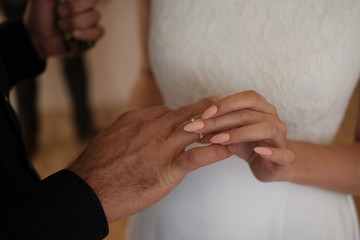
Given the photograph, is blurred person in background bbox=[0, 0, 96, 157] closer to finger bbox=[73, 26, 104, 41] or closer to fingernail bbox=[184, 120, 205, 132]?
finger bbox=[73, 26, 104, 41]

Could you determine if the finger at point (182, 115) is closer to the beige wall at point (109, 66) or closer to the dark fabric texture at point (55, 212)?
the dark fabric texture at point (55, 212)

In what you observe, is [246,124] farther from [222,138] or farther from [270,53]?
[270,53]

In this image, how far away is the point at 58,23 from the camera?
3.77ft

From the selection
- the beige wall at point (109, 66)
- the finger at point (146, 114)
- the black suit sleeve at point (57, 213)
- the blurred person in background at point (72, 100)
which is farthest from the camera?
the beige wall at point (109, 66)

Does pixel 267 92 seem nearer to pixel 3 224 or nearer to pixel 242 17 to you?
pixel 242 17

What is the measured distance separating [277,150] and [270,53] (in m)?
0.27

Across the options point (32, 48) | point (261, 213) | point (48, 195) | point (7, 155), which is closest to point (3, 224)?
point (48, 195)

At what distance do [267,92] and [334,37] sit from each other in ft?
0.57

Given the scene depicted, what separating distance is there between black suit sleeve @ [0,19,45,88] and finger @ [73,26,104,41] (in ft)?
0.49

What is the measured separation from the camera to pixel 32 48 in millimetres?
1133

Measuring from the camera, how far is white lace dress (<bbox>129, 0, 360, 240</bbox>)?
0.78m

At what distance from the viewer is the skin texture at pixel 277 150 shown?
627mm

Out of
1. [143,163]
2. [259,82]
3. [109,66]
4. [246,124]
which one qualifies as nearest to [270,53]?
[259,82]

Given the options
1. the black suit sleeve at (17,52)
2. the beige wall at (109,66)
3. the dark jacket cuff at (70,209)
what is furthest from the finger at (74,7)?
the beige wall at (109,66)
